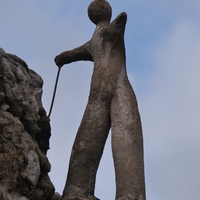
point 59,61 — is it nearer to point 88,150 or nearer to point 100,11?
point 100,11

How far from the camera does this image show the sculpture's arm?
1067cm

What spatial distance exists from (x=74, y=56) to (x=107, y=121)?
1511 millimetres

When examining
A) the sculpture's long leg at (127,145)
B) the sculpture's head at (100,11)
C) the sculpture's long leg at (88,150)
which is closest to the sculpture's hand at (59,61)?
the sculpture's head at (100,11)

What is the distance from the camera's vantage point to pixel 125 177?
8.98 metres

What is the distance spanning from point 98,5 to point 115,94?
1.64 metres

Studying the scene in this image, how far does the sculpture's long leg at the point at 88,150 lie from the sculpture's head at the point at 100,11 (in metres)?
1.49

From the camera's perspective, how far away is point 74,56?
35.4 feet

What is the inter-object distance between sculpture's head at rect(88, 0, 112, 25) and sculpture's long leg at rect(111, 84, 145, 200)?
1310 millimetres

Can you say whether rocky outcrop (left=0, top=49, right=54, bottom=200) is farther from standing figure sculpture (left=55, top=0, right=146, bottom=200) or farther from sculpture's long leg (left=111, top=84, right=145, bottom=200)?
sculpture's long leg (left=111, top=84, right=145, bottom=200)

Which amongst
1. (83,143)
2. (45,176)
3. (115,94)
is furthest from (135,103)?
(45,176)

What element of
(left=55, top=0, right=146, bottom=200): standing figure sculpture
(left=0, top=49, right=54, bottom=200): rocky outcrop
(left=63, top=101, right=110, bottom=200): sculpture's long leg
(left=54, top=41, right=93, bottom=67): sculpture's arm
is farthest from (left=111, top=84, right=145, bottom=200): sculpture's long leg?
(left=54, top=41, right=93, bottom=67): sculpture's arm

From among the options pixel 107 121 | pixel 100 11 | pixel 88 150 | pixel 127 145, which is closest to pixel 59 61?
pixel 100 11

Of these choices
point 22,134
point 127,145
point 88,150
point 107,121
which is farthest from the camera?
point 107,121

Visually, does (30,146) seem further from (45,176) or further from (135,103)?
(135,103)
